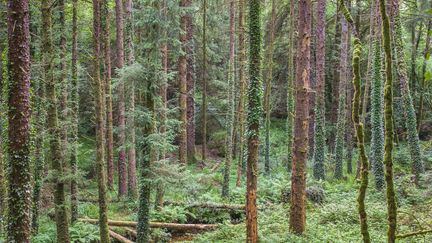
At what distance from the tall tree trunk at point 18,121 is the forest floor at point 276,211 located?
444 centimetres

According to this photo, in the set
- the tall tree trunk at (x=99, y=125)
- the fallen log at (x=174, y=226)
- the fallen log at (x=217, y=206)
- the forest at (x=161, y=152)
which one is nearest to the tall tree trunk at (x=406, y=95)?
the forest at (x=161, y=152)

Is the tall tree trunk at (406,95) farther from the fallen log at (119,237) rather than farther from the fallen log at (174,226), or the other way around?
the fallen log at (119,237)

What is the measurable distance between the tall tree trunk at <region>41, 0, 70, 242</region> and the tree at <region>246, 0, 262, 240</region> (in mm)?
4723

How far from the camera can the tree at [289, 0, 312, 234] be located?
32.6ft

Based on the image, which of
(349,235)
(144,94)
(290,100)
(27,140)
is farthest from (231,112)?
(27,140)

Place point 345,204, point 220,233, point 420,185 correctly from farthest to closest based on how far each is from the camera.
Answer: point 420,185, point 345,204, point 220,233

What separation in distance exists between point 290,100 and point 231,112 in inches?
212

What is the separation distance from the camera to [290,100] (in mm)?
21500

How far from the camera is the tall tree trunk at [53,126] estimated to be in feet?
31.8

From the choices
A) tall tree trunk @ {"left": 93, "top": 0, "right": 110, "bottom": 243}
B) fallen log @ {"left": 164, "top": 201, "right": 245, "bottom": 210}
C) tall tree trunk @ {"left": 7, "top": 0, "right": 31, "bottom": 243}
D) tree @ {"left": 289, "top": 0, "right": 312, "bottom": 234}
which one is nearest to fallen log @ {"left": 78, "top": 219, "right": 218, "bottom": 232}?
fallen log @ {"left": 164, "top": 201, "right": 245, "bottom": 210}

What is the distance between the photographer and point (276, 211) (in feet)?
43.0

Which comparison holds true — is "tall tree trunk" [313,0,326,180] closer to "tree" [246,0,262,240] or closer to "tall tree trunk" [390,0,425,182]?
"tall tree trunk" [390,0,425,182]

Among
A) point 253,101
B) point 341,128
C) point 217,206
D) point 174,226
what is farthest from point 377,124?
point 174,226

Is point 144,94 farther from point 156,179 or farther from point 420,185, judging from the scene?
point 420,185
